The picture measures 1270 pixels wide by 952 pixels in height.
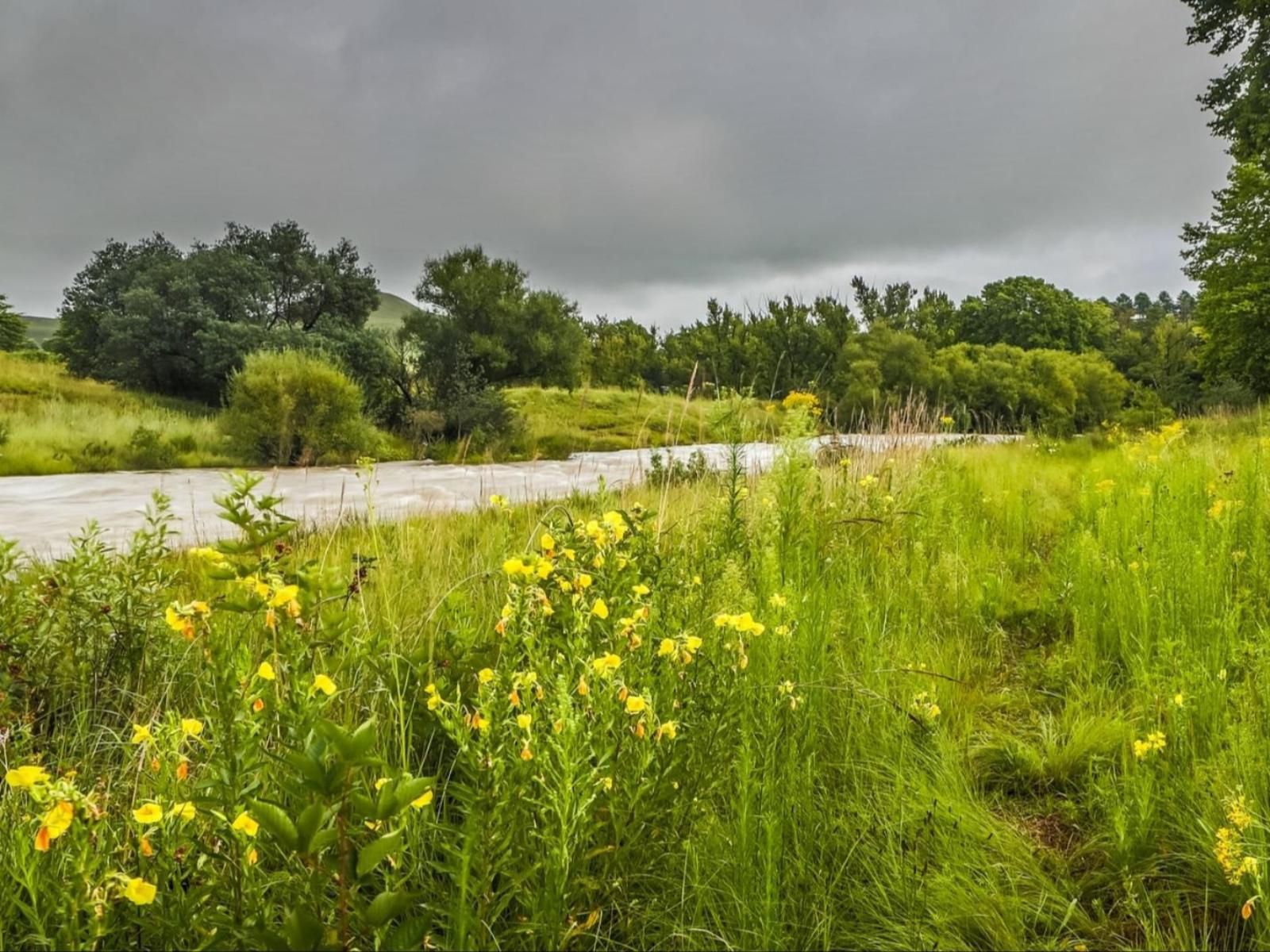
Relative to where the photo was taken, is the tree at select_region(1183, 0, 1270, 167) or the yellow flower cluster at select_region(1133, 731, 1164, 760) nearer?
the yellow flower cluster at select_region(1133, 731, 1164, 760)

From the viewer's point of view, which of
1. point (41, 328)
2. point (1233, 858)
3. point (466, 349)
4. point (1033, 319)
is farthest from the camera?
point (41, 328)

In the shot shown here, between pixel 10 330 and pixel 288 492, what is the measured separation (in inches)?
1188

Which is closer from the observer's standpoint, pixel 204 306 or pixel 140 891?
pixel 140 891

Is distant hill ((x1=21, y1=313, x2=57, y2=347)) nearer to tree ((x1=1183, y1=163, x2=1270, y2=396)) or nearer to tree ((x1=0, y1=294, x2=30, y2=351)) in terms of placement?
tree ((x1=0, y1=294, x2=30, y2=351))

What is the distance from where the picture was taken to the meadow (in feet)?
2.79

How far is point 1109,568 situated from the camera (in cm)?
230

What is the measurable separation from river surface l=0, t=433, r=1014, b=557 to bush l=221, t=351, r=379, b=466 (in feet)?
2.12

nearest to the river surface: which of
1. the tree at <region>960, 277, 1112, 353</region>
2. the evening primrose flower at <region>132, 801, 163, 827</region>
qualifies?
the evening primrose flower at <region>132, 801, 163, 827</region>

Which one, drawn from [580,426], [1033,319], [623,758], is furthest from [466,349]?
[1033,319]

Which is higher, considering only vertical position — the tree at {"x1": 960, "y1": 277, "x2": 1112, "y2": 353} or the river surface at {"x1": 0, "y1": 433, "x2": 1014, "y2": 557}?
the tree at {"x1": 960, "y1": 277, "x2": 1112, "y2": 353}

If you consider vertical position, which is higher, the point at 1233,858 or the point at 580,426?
the point at 580,426

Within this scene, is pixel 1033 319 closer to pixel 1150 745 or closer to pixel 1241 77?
pixel 1241 77

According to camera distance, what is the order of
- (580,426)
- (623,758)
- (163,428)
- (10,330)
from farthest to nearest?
(10,330), (580,426), (163,428), (623,758)

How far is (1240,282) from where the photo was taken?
14016 millimetres
